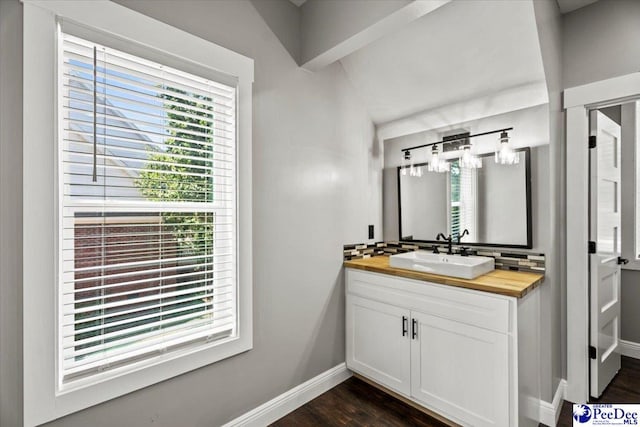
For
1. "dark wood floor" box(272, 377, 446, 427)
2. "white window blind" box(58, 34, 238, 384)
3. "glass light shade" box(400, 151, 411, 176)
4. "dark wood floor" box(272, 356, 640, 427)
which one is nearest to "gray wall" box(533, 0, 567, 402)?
"dark wood floor" box(272, 356, 640, 427)

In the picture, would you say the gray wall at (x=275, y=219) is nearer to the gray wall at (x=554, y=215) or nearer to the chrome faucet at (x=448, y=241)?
the chrome faucet at (x=448, y=241)

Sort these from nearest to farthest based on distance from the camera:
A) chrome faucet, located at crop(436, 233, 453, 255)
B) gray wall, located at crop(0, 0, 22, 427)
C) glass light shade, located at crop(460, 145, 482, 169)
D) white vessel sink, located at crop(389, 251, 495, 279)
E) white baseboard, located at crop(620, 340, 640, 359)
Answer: gray wall, located at crop(0, 0, 22, 427) < white vessel sink, located at crop(389, 251, 495, 279) < glass light shade, located at crop(460, 145, 482, 169) < chrome faucet, located at crop(436, 233, 453, 255) < white baseboard, located at crop(620, 340, 640, 359)

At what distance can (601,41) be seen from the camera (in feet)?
7.15

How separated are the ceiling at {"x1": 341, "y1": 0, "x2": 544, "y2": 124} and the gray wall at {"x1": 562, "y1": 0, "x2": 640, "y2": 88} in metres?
0.54

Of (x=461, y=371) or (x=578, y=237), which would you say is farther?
(x=578, y=237)

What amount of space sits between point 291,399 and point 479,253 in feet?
5.49

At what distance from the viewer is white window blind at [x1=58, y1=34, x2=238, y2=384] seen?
1347 mm

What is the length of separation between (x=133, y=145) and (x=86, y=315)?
772 millimetres

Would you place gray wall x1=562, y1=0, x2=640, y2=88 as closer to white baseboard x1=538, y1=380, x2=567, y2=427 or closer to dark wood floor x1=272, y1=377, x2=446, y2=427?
white baseboard x1=538, y1=380, x2=567, y2=427

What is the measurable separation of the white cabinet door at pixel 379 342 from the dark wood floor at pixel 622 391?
1016 mm

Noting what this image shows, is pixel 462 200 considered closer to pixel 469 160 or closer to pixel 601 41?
pixel 469 160

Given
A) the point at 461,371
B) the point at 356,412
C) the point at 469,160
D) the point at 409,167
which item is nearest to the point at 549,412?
the point at 461,371

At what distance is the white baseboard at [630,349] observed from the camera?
2.81 metres

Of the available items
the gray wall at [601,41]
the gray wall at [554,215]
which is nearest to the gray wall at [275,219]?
the gray wall at [554,215]
